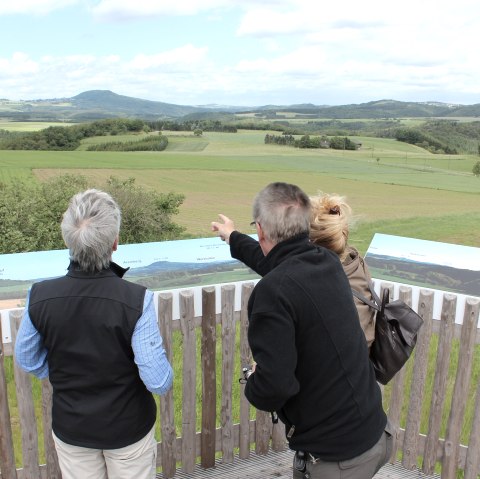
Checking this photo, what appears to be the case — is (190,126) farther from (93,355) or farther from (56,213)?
(93,355)

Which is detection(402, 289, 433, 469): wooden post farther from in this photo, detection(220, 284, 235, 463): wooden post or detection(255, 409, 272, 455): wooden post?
detection(220, 284, 235, 463): wooden post

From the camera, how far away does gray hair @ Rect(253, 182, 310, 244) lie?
2146 millimetres

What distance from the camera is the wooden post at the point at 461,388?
11.8 ft

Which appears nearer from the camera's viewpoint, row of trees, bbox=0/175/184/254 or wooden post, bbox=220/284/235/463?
wooden post, bbox=220/284/235/463

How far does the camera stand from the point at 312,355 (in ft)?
6.89

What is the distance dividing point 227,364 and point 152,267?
2.83 m

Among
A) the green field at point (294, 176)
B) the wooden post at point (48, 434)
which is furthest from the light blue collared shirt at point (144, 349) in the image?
the green field at point (294, 176)

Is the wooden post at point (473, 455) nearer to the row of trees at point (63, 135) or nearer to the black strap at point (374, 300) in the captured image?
the black strap at point (374, 300)

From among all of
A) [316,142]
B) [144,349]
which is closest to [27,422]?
[144,349]

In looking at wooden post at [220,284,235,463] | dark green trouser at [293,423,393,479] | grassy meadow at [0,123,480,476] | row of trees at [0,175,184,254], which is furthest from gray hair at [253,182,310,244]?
row of trees at [0,175,184,254]

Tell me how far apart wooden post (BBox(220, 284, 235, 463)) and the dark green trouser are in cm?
137

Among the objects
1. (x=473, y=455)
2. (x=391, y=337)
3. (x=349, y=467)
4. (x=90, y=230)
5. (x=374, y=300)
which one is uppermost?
(x=90, y=230)

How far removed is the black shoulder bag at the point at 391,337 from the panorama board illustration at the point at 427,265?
159 inches

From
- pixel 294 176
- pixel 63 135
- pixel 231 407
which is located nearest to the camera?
pixel 231 407
